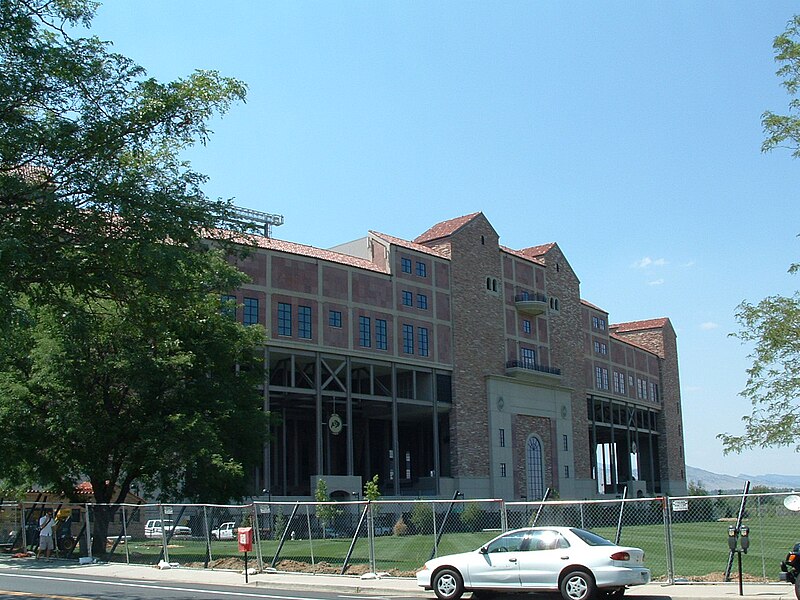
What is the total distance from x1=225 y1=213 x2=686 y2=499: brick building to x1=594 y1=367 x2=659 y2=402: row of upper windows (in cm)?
40

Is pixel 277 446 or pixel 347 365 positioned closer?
pixel 347 365

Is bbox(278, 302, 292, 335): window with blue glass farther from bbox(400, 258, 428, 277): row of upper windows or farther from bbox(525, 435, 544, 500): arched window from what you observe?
bbox(525, 435, 544, 500): arched window

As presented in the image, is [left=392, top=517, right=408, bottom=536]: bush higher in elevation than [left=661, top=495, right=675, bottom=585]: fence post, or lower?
lower

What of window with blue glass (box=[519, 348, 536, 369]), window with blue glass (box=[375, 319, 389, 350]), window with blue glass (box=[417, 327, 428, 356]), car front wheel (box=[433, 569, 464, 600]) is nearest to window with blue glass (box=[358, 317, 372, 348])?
window with blue glass (box=[375, 319, 389, 350])

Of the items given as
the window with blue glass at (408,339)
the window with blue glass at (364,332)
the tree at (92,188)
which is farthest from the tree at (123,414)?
the window with blue glass at (408,339)

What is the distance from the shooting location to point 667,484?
10275 cm

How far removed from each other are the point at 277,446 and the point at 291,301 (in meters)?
18.9

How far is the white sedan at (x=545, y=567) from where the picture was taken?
1691cm

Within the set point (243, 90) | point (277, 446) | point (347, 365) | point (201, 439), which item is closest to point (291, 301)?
point (347, 365)

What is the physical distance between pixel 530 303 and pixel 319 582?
56192 mm

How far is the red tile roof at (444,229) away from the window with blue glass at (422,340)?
8174 mm

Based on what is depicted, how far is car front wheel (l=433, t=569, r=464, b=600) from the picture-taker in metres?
18.5

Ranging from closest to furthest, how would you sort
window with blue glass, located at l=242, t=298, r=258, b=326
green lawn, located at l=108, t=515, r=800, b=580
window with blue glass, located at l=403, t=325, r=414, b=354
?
green lawn, located at l=108, t=515, r=800, b=580 < window with blue glass, located at l=242, t=298, r=258, b=326 < window with blue glass, located at l=403, t=325, r=414, b=354

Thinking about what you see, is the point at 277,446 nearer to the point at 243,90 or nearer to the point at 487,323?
the point at 487,323
